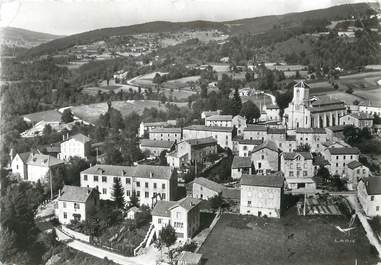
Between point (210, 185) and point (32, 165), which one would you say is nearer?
point (210, 185)

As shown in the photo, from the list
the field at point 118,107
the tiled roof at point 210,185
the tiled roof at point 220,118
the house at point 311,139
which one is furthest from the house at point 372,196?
the field at point 118,107

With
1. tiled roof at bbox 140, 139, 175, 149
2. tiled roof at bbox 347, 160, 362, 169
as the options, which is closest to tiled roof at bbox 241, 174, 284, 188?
tiled roof at bbox 347, 160, 362, 169

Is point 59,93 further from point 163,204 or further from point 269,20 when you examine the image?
point 163,204

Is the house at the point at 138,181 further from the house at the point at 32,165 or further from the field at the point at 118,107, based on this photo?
the field at the point at 118,107

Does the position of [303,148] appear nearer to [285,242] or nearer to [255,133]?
[255,133]

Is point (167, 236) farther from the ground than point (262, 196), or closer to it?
closer to it

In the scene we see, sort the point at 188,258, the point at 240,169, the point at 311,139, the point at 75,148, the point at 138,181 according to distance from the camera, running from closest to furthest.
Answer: the point at 188,258 < the point at 138,181 < the point at 240,169 < the point at 311,139 < the point at 75,148

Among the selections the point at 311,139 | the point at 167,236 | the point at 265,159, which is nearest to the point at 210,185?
the point at 265,159

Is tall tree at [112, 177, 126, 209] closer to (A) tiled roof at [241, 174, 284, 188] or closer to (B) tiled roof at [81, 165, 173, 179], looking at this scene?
(B) tiled roof at [81, 165, 173, 179]
